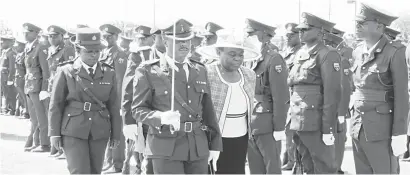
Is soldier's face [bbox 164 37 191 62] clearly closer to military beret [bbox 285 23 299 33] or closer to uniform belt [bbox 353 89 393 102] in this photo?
uniform belt [bbox 353 89 393 102]

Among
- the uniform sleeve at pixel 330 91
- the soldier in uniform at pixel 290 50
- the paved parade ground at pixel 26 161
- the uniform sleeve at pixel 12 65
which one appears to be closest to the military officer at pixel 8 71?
the uniform sleeve at pixel 12 65

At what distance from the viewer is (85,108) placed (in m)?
6.62

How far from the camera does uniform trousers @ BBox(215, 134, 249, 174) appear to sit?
6258mm

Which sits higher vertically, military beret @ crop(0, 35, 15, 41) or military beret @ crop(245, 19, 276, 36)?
military beret @ crop(0, 35, 15, 41)

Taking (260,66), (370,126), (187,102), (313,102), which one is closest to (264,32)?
(260,66)

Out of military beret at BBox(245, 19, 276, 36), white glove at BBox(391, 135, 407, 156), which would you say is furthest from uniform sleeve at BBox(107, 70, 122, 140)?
white glove at BBox(391, 135, 407, 156)

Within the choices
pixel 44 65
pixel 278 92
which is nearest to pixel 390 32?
pixel 278 92

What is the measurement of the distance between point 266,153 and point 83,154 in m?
2.02

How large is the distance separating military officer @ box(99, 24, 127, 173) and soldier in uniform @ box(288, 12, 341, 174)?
341 centimetres

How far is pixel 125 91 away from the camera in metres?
6.07

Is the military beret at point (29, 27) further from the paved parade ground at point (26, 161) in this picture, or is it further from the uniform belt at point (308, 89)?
the uniform belt at point (308, 89)

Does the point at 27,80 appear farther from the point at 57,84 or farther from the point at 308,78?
the point at 308,78

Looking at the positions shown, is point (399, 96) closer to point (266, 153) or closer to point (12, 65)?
point (266, 153)

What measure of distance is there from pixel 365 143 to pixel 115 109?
2751 mm
